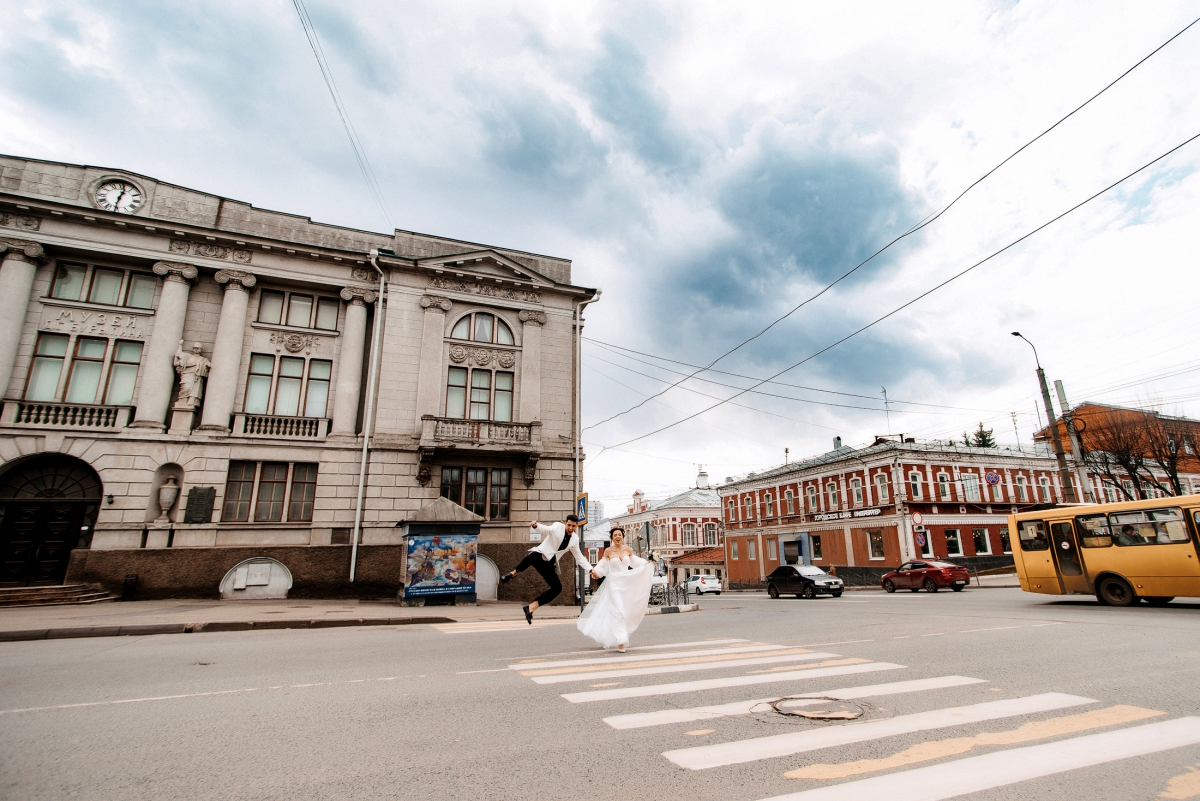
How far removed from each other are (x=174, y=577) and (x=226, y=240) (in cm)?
1160

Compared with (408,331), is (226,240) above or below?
above

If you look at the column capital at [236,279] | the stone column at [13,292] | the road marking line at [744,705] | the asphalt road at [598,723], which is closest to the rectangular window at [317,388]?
the column capital at [236,279]

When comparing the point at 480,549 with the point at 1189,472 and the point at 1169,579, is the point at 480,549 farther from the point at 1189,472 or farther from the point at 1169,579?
the point at 1189,472

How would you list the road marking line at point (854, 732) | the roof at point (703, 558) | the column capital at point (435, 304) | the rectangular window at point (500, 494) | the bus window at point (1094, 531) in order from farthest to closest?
the roof at point (703, 558) < the column capital at point (435, 304) < the rectangular window at point (500, 494) < the bus window at point (1094, 531) < the road marking line at point (854, 732)

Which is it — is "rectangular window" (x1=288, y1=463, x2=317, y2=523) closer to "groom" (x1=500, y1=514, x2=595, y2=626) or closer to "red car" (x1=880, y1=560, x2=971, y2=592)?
"groom" (x1=500, y1=514, x2=595, y2=626)

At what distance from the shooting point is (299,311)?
21875mm

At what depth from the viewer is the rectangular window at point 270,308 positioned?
70.0ft

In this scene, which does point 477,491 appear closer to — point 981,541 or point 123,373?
point 123,373

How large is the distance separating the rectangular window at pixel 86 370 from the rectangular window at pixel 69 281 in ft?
5.49

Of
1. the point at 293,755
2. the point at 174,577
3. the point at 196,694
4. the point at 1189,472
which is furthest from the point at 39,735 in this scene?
the point at 1189,472

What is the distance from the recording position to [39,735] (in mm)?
4398

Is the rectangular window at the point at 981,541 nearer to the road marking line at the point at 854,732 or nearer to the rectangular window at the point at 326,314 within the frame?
the road marking line at the point at 854,732

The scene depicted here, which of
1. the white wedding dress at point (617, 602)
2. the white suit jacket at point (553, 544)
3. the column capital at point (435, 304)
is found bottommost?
the white wedding dress at point (617, 602)

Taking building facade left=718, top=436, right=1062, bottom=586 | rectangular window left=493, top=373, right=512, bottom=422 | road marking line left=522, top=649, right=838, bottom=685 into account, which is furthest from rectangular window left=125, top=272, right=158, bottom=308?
building facade left=718, top=436, right=1062, bottom=586
